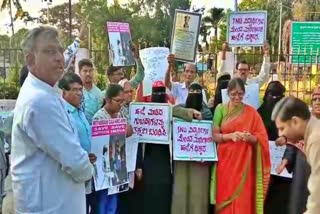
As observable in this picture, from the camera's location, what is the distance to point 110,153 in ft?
17.4

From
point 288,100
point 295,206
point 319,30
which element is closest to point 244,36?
point 295,206

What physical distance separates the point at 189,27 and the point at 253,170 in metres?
1.74

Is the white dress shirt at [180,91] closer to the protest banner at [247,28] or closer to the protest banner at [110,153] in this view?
the protest banner at [247,28]

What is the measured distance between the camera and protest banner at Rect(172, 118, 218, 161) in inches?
229

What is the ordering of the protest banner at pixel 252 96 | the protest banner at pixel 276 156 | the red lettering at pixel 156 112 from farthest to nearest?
the protest banner at pixel 252 96, the protest banner at pixel 276 156, the red lettering at pixel 156 112

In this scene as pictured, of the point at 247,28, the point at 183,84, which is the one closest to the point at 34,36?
the point at 183,84

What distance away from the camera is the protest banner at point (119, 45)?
21.6 feet

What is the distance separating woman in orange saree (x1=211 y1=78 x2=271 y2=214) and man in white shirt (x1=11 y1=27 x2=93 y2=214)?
2795 millimetres

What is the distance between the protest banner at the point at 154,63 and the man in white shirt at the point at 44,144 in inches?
130

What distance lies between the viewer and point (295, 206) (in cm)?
434

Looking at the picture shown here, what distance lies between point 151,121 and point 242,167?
39.0 inches

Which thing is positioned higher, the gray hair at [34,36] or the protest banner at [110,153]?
the gray hair at [34,36]

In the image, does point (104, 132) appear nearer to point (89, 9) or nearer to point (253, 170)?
point (253, 170)

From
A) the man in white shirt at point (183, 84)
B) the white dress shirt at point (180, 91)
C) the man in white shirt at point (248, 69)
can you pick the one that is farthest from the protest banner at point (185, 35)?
the man in white shirt at point (248, 69)
